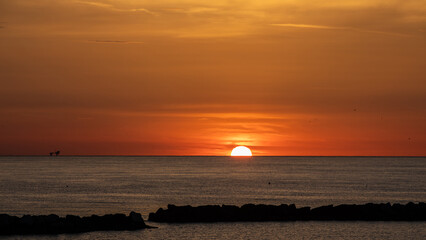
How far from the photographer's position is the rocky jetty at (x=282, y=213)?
50.8m

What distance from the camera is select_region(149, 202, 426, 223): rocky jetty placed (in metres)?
50.8

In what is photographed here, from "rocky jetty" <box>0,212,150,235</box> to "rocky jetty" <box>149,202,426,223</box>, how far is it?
4419 mm

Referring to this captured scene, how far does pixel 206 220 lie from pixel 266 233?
271 inches

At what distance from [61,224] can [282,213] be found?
18778 mm

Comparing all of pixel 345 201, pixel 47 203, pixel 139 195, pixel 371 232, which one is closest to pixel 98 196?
pixel 139 195

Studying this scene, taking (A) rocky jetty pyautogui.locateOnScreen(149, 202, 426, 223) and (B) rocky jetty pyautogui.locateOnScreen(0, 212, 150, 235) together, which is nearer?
(B) rocky jetty pyautogui.locateOnScreen(0, 212, 150, 235)

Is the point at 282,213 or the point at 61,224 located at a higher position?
the point at 282,213

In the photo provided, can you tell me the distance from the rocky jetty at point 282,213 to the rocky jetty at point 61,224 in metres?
4.42

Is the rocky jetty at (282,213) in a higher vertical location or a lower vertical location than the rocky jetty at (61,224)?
higher

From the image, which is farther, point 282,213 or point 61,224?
point 282,213

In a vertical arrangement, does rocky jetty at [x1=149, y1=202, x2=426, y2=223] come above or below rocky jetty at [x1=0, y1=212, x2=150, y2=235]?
above

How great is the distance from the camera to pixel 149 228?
4650 centimetres

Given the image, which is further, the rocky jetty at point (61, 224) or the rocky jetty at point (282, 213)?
the rocky jetty at point (282, 213)

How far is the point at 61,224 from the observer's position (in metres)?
44.3
